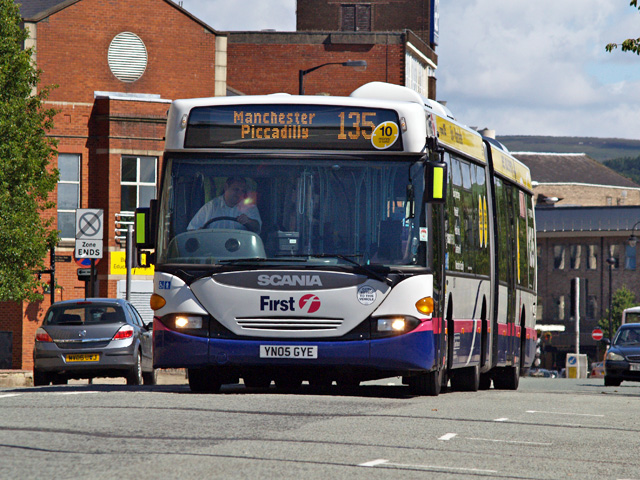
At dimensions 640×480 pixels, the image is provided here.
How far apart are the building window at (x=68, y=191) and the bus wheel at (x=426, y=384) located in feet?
89.8

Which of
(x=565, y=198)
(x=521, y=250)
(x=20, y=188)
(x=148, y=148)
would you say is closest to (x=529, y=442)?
(x=521, y=250)

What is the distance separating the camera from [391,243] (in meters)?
13.2

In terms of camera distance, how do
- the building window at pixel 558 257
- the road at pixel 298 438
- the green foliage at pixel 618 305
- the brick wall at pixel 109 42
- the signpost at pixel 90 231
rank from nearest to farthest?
the road at pixel 298 438 < the signpost at pixel 90 231 < the brick wall at pixel 109 42 < the green foliage at pixel 618 305 < the building window at pixel 558 257

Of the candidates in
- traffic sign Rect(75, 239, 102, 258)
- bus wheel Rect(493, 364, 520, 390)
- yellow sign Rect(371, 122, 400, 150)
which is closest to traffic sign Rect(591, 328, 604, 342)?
traffic sign Rect(75, 239, 102, 258)

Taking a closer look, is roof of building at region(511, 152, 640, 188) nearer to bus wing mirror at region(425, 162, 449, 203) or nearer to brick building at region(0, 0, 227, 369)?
brick building at region(0, 0, 227, 369)

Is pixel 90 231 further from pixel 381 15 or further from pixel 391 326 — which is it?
pixel 381 15

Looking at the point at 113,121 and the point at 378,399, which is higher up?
the point at 113,121

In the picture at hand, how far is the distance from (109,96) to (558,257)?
7618cm

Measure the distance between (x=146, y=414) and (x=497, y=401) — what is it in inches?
219

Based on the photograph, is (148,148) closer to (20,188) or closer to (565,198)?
(20,188)

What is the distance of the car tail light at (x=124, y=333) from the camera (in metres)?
20.4

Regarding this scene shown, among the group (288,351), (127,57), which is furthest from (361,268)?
(127,57)

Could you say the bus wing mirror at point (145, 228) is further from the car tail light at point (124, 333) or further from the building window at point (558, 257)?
the building window at point (558, 257)

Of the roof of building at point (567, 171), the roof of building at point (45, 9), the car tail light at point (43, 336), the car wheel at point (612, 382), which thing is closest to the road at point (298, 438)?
the car tail light at point (43, 336)
